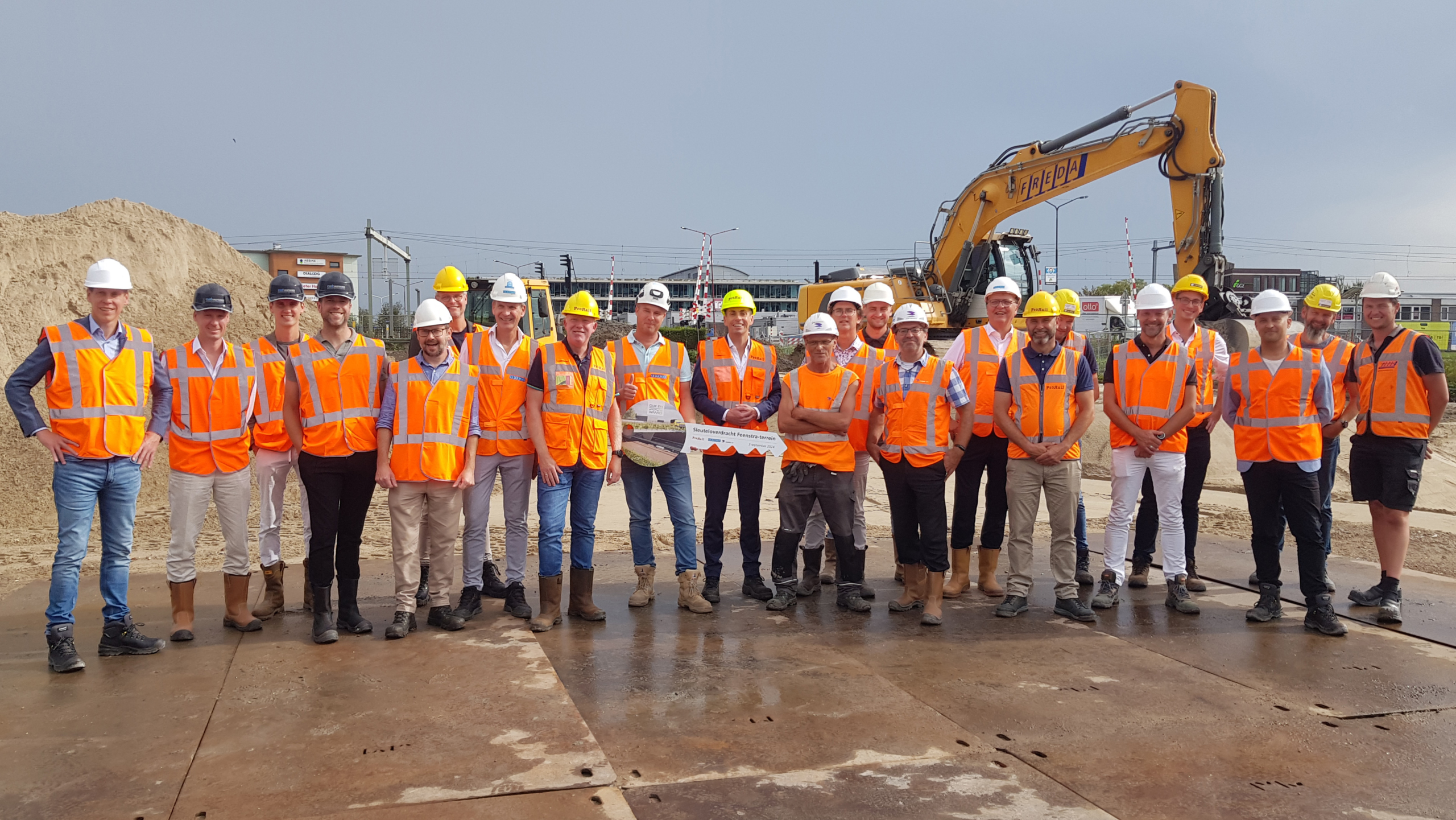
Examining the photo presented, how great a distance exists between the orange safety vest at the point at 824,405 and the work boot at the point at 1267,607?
2558 millimetres

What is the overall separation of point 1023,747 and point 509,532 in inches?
129

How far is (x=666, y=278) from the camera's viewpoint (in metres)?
81.5

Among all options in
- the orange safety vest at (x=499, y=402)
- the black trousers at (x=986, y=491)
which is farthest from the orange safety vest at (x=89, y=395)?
the black trousers at (x=986, y=491)

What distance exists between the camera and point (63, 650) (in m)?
4.90

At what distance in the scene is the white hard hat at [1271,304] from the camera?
603 cm

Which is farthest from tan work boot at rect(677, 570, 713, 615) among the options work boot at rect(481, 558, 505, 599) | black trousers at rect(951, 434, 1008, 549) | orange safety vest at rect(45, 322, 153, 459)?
orange safety vest at rect(45, 322, 153, 459)

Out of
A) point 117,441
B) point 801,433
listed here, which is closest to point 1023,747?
point 801,433

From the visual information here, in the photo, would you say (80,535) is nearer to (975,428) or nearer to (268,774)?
(268,774)

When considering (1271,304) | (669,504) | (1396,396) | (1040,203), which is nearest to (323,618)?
(669,504)

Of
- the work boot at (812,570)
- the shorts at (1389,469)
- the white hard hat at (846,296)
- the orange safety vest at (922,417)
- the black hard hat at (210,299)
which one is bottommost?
the work boot at (812,570)

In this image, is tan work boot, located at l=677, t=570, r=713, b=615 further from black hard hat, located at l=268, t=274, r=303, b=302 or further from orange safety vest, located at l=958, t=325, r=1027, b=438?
black hard hat, located at l=268, t=274, r=303, b=302

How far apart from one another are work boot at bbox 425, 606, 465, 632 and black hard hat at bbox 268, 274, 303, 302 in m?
1.95

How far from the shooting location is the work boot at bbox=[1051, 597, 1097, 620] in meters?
6.00

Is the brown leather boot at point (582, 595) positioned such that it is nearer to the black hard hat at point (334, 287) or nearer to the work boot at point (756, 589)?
the work boot at point (756, 589)
